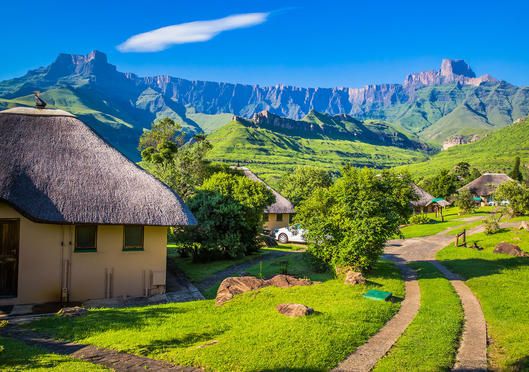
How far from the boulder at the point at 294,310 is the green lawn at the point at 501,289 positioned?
413cm

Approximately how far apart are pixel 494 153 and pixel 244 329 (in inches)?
6022

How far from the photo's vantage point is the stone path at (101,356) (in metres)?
8.16

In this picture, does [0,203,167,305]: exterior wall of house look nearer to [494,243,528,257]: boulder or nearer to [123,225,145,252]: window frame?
[123,225,145,252]: window frame

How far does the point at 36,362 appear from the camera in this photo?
814cm

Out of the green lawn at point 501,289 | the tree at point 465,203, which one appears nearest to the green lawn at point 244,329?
the green lawn at point 501,289

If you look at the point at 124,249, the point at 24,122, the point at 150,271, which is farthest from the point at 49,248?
the point at 24,122

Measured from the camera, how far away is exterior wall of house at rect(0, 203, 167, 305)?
15.0 metres

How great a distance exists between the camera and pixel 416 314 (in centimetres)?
1244

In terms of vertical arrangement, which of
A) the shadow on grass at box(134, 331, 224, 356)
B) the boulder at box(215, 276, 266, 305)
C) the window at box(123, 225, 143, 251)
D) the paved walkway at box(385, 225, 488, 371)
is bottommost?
the paved walkway at box(385, 225, 488, 371)

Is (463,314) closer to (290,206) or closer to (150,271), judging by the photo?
(150,271)

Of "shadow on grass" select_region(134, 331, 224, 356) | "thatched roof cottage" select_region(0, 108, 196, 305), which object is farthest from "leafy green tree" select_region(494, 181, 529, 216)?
"shadow on grass" select_region(134, 331, 224, 356)

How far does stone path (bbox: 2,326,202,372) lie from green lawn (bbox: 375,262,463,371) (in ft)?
13.1

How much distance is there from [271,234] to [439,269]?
17836mm

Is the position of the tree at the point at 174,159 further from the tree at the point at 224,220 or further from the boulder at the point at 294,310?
the boulder at the point at 294,310
